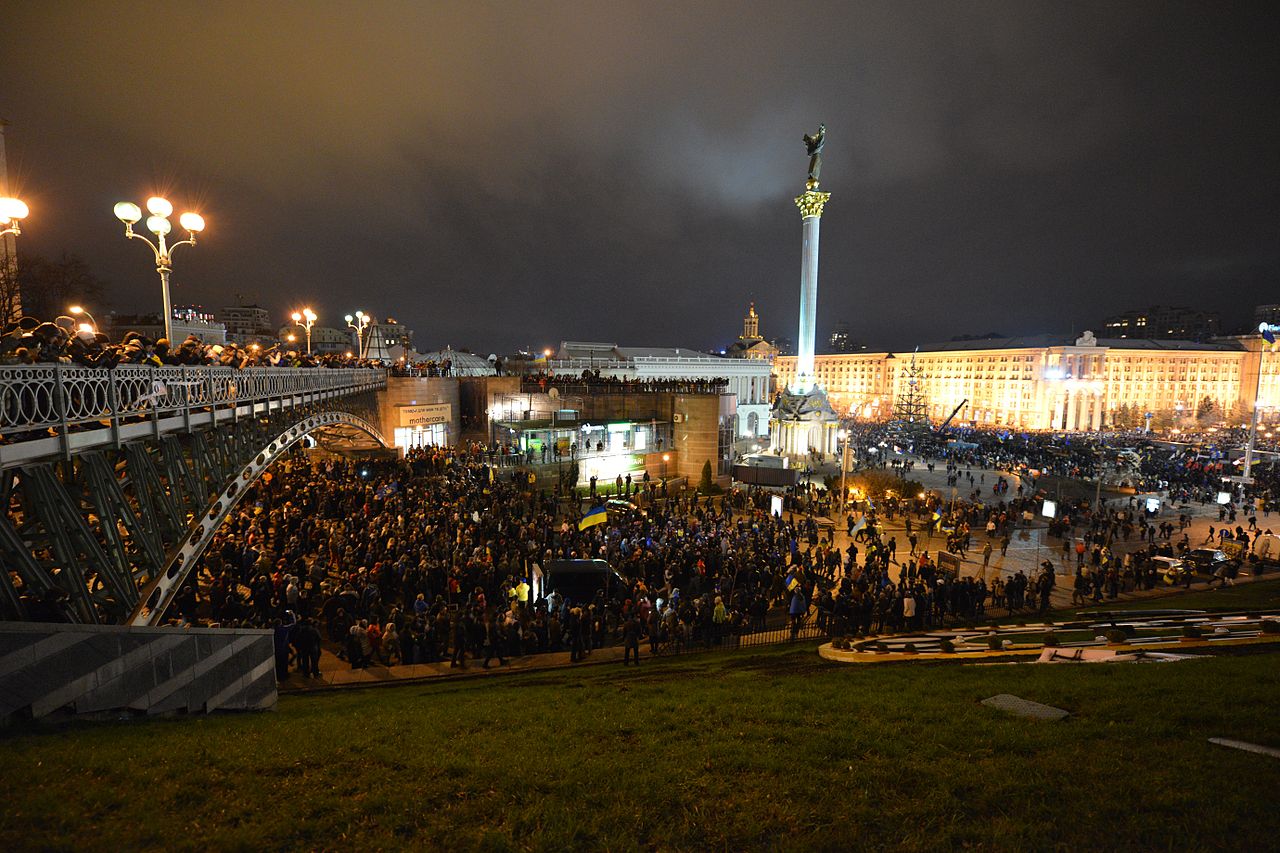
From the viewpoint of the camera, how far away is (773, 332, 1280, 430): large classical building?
3674 inches

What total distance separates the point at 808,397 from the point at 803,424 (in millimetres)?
2330

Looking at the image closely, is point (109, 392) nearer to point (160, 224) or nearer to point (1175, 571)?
point (160, 224)

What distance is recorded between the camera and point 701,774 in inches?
207

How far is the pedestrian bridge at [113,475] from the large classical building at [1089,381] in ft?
295

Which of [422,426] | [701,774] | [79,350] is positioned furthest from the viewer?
[422,426]

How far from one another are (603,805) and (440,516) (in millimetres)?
14489

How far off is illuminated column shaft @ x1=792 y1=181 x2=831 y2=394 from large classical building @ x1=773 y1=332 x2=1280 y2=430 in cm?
4449

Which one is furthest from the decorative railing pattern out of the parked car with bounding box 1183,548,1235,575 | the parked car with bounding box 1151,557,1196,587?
the parked car with bounding box 1183,548,1235,575

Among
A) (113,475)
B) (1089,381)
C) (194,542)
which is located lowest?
(194,542)

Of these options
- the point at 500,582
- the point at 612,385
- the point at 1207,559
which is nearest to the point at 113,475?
the point at 500,582

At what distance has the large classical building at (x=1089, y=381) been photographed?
93312 mm

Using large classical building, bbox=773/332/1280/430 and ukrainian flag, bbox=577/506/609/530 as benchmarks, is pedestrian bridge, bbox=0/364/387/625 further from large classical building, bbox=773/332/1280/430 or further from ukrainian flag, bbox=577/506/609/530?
large classical building, bbox=773/332/1280/430

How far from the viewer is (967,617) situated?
14.6 m

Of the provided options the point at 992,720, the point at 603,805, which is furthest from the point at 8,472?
the point at 992,720
